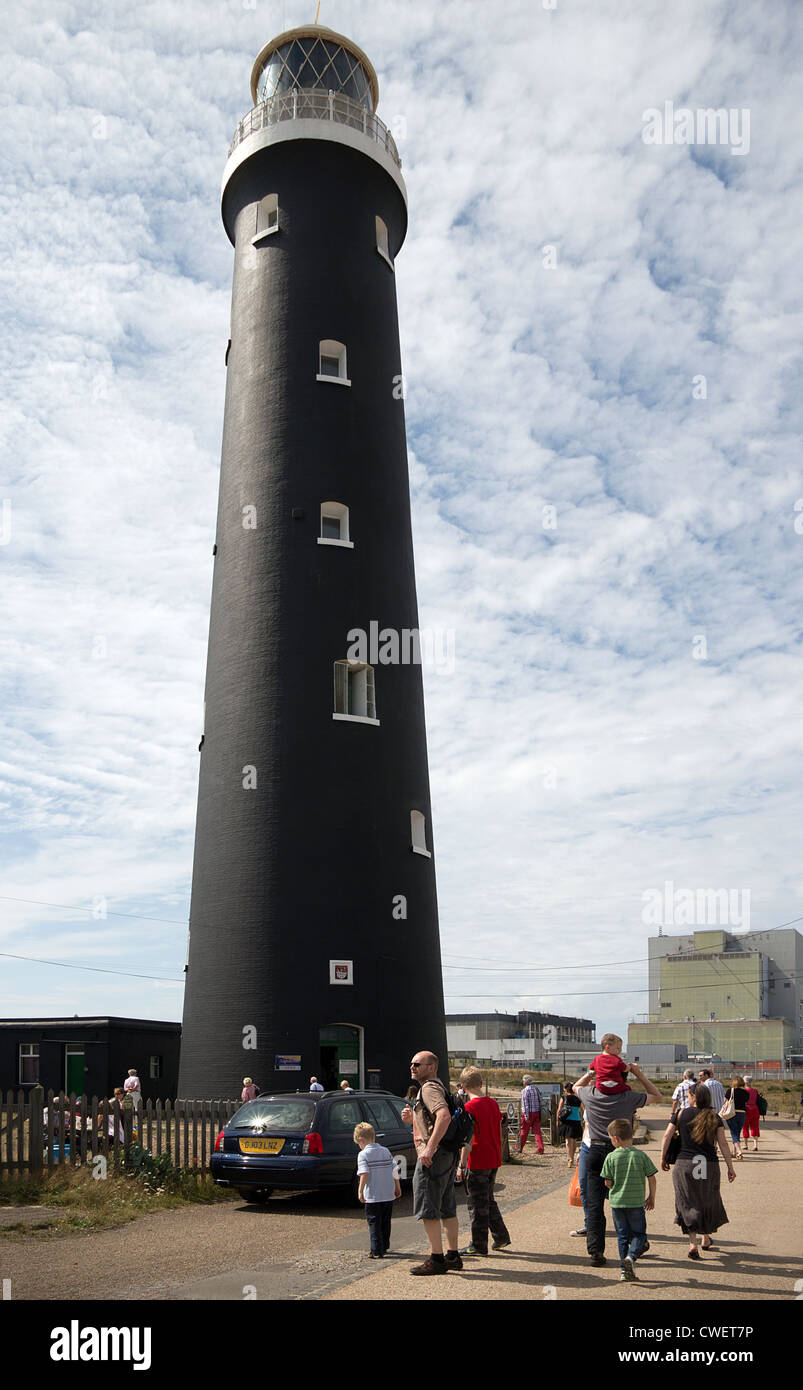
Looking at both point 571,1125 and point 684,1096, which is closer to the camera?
point 684,1096

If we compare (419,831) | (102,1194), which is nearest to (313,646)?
(419,831)

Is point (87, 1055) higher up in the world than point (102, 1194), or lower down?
higher up

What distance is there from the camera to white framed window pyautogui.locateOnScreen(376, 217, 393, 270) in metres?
29.0

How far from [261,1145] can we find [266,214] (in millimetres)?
22346

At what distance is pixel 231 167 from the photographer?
96.2ft

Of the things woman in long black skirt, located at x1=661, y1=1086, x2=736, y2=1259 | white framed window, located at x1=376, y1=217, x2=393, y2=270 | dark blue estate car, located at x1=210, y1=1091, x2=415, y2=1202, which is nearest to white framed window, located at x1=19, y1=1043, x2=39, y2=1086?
dark blue estate car, located at x1=210, y1=1091, x2=415, y2=1202

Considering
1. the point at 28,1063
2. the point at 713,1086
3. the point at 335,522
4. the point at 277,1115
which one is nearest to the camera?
the point at 277,1115

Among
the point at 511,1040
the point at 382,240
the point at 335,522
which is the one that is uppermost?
the point at 382,240

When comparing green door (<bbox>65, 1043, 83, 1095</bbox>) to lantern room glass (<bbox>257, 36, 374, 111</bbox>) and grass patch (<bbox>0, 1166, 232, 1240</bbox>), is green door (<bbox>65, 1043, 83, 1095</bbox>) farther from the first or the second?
lantern room glass (<bbox>257, 36, 374, 111</bbox>)

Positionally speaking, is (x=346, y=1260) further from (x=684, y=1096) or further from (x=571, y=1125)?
(x=571, y=1125)

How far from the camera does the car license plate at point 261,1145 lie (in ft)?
47.9

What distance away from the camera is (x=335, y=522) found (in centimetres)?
2642
